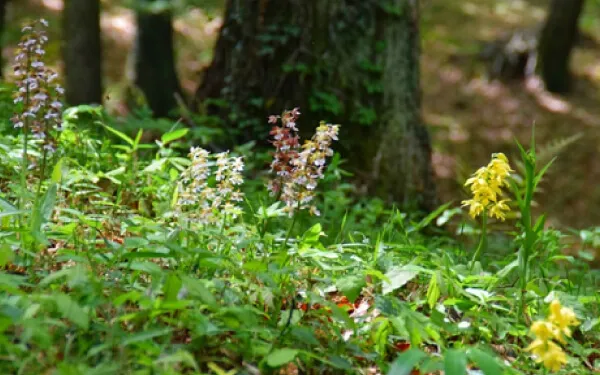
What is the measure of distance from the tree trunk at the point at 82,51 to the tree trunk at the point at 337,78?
3.18 metres

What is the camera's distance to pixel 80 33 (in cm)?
796

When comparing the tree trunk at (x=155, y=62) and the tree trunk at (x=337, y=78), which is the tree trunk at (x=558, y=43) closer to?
the tree trunk at (x=155, y=62)

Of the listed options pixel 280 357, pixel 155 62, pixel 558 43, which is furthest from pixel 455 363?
pixel 558 43

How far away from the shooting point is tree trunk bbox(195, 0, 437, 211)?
201 inches

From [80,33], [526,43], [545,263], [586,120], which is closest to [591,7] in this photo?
[526,43]

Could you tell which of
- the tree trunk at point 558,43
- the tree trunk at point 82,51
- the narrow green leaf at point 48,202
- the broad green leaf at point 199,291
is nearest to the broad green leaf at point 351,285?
the broad green leaf at point 199,291

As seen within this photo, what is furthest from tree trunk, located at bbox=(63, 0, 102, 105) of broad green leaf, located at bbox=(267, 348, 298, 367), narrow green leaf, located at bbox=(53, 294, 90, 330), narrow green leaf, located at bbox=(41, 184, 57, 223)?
broad green leaf, located at bbox=(267, 348, 298, 367)

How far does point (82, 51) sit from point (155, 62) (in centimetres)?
299

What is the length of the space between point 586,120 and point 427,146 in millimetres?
8059

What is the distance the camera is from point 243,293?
2572 mm

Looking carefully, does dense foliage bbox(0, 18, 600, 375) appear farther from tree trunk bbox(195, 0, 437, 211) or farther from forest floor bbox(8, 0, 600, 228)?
forest floor bbox(8, 0, 600, 228)

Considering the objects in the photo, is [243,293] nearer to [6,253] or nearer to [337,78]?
[6,253]

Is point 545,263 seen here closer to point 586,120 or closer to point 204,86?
point 204,86

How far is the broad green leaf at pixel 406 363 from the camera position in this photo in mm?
2098
